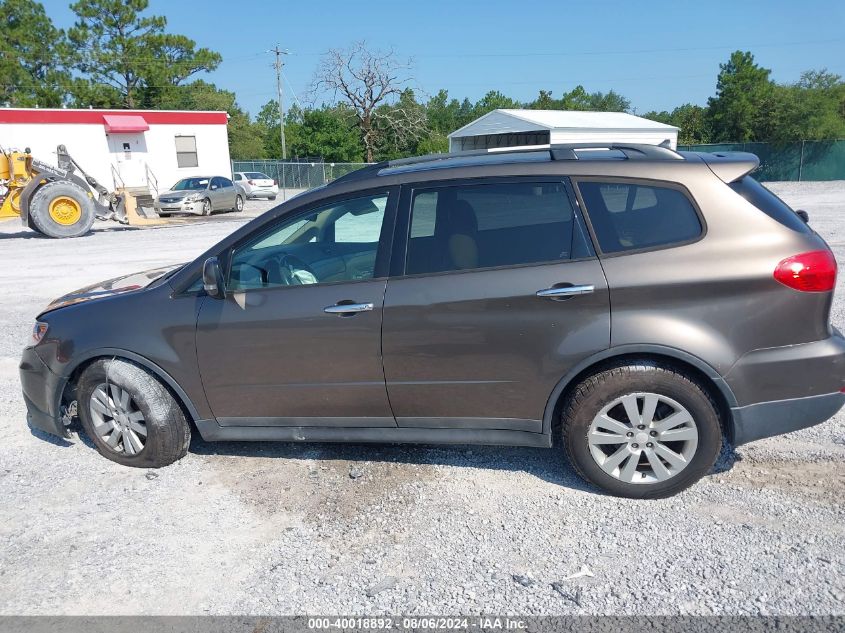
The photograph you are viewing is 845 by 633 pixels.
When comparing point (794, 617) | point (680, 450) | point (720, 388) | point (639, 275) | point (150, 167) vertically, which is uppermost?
point (150, 167)

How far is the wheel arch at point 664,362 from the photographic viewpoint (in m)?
3.28

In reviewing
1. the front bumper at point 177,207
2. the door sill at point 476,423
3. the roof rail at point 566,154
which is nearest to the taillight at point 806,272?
the roof rail at point 566,154

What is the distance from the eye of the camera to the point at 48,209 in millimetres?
16984

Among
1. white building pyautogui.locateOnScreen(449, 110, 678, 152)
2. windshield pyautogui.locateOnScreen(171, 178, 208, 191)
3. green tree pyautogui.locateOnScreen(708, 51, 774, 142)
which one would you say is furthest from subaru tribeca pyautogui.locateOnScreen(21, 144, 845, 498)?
green tree pyautogui.locateOnScreen(708, 51, 774, 142)

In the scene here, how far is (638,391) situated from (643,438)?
0.86ft

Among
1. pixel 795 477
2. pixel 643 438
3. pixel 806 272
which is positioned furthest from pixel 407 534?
pixel 806 272

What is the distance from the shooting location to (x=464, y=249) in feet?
11.7

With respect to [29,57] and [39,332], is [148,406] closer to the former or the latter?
[39,332]

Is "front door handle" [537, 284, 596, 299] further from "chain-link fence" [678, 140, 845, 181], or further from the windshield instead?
"chain-link fence" [678, 140, 845, 181]

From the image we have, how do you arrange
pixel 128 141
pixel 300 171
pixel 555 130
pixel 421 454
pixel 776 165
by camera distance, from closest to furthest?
pixel 421 454, pixel 128 141, pixel 555 130, pixel 300 171, pixel 776 165

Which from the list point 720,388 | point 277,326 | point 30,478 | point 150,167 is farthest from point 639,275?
point 150,167

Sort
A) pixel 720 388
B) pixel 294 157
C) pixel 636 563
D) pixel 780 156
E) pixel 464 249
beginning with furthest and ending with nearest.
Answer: pixel 294 157, pixel 780 156, pixel 464 249, pixel 720 388, pixel 636 563

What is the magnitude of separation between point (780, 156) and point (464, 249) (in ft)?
151

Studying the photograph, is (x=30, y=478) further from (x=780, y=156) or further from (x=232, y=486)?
(x=780, y=156)
